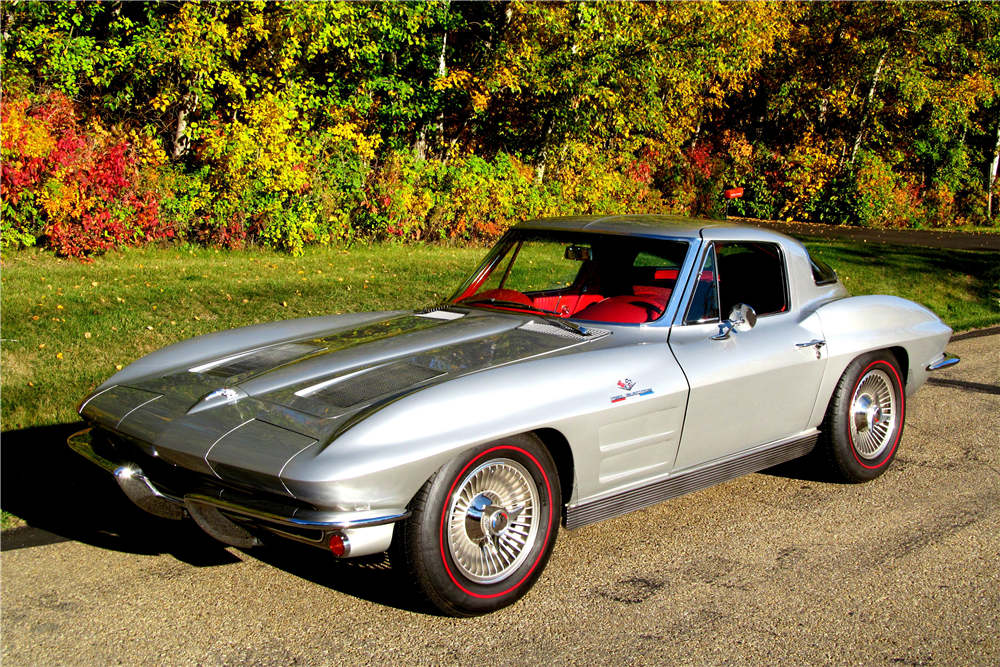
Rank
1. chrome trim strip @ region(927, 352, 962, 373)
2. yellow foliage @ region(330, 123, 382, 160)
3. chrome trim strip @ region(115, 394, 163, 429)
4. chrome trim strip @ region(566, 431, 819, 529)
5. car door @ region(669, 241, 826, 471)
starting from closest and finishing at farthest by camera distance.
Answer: chrome trim strip @ region(115, 394, 163, 429), chrome trim strip @ region(566, 431, 819, 529), car door @ region(669, 241, 826, 471), chrome trim strip @ region(927, 352, 962, 373), yellow foliage @ region(330, 123, 382, 160)

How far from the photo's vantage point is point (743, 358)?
438 centimetres

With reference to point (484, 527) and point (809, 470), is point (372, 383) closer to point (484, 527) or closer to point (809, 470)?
point (484, 527)

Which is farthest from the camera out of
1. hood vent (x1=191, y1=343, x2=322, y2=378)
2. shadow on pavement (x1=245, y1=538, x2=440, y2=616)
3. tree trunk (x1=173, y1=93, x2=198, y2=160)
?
tree trunk (x1=173, y1=93, x2=198, y2=160)

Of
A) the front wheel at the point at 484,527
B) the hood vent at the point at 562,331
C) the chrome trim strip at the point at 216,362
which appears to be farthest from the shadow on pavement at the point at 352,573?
the hood vent at the point at 562,331

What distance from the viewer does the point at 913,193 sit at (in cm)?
2592

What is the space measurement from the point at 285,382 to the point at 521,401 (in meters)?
1.02

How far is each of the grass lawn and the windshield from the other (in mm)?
2987

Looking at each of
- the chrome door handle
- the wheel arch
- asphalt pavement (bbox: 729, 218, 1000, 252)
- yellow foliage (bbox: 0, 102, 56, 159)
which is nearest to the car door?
the chrome door handle

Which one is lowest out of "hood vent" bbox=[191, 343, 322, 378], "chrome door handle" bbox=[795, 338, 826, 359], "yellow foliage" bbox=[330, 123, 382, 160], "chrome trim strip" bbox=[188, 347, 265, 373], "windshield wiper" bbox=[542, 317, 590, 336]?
"chrome trim strip" bbox=[188, 347, 265, 373]

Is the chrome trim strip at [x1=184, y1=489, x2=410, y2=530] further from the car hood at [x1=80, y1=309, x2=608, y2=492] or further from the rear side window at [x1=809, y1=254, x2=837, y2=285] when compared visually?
the rear side window at [x1=809, y1=254, x2=837, y2=285]

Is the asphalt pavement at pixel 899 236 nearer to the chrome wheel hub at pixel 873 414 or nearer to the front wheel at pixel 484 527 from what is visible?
the chrome wheel hub at pixel 873 414

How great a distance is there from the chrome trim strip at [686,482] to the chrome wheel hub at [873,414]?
13.9 inches

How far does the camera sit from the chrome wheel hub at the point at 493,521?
341 centimetres

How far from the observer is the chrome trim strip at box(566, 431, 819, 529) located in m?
3.80
